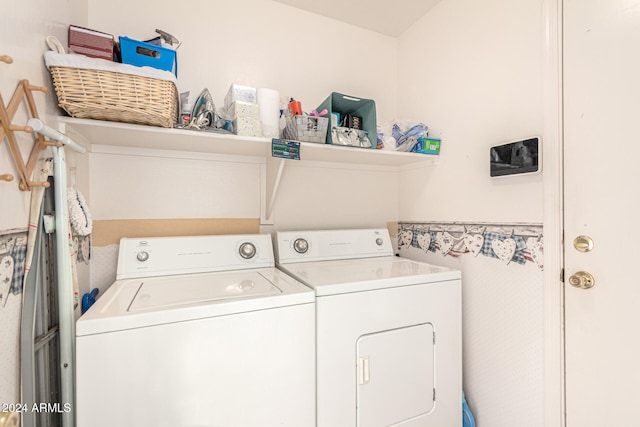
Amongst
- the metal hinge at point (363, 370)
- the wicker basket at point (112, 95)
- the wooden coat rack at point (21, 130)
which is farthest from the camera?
the metal hinge at point (363, 370)

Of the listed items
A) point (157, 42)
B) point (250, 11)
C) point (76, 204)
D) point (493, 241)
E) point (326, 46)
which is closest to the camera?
point (76, 204)

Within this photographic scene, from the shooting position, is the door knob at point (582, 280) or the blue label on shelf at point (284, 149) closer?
the door knob at point (582, 280)

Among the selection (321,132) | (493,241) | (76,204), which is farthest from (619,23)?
(76,204)

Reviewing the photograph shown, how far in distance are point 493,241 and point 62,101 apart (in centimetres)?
190

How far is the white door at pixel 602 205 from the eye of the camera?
38.3 inches

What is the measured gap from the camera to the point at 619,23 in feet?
3.28

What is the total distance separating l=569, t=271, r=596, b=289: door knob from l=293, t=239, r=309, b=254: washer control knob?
1.22m

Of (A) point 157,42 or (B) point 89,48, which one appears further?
(A) point 157,42

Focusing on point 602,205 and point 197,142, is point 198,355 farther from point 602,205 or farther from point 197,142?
point 602,205

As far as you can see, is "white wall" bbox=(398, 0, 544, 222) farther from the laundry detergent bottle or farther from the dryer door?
the laundry detergent bottle

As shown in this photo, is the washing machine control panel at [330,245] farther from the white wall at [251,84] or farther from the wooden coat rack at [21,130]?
the wooden coat rack at [21,130]

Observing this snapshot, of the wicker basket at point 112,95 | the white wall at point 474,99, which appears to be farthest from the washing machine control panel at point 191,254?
the white wall at point 474,99

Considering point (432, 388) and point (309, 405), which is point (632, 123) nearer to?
point (432, 388)

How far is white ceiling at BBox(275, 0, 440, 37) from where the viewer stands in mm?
1763
